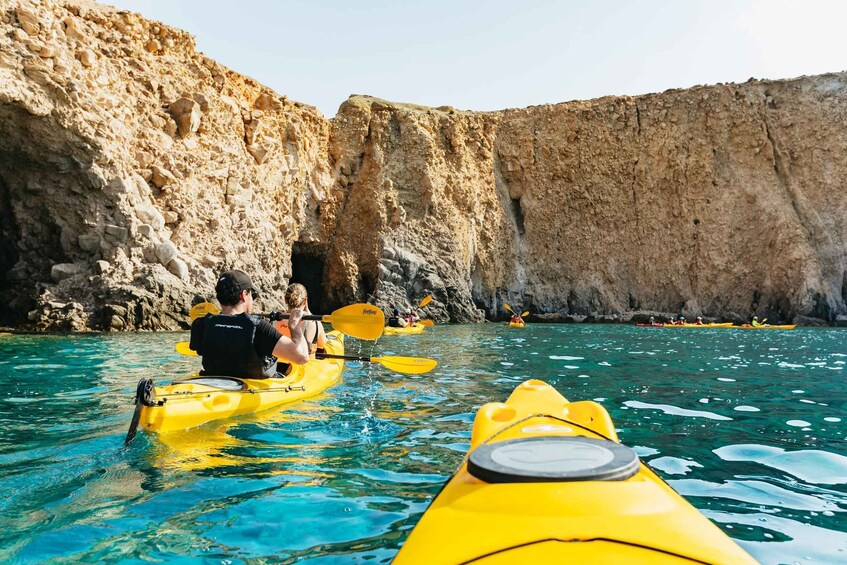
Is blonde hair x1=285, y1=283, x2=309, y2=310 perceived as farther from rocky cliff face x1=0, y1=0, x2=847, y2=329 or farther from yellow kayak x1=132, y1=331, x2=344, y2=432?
rocky cliff face x1=0, y1=0, x2=847, y2=329

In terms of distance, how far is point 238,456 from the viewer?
3.85 m

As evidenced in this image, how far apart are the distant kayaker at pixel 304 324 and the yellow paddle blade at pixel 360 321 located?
0.39m

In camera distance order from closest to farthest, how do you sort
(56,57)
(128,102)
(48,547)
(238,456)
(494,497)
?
(494,497) < (48,547) < (238,456) < (56,57) < (128,102)

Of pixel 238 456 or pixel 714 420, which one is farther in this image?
pixel 714 420

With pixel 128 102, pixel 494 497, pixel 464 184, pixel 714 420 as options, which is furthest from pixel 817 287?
pixel 494 497

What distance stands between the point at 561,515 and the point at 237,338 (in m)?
3.99

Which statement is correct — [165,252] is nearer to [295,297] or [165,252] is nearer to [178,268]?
[178,268]

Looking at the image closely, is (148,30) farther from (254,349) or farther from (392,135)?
(254,349)

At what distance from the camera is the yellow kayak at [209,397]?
13.6ft

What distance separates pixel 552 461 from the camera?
1.85 m

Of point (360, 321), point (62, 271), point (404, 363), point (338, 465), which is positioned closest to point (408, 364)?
point (404, 363)

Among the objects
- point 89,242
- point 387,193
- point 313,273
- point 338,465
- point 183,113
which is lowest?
point 338,465

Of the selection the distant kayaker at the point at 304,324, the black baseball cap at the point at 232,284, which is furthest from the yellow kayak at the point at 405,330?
the black baseball cap at the point at 232,284

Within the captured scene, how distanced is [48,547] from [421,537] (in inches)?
70.8
